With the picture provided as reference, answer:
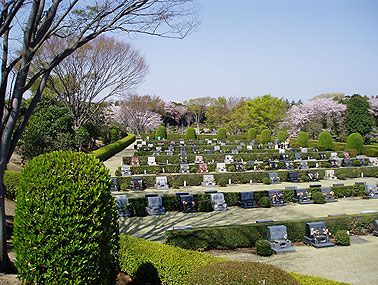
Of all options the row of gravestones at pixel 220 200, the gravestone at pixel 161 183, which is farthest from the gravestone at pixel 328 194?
the gravestone at pixel 161 183

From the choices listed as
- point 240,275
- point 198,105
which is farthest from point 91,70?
point 198,105

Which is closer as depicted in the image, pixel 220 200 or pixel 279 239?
pixel 279 239

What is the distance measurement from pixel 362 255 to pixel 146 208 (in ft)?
27.9

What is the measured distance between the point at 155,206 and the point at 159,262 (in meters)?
→ 8.15

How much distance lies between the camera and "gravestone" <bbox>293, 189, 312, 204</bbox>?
55.2 feet

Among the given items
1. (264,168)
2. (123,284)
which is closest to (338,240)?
(123,284)

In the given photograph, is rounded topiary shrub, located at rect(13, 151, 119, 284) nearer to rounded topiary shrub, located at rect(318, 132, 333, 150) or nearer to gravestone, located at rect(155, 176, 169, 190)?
gravestone, located at rect(155, 176, 169, 190)

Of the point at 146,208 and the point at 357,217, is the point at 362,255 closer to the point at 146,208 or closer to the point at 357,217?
the point at 357,217

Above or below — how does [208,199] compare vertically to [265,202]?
above

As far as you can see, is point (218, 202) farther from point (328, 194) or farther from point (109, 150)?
point (109, 150)

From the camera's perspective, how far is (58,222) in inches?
160

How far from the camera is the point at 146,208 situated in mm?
14688

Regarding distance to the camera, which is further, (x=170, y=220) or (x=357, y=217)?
(x=170, y=220)

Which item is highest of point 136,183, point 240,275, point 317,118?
point 317,118
